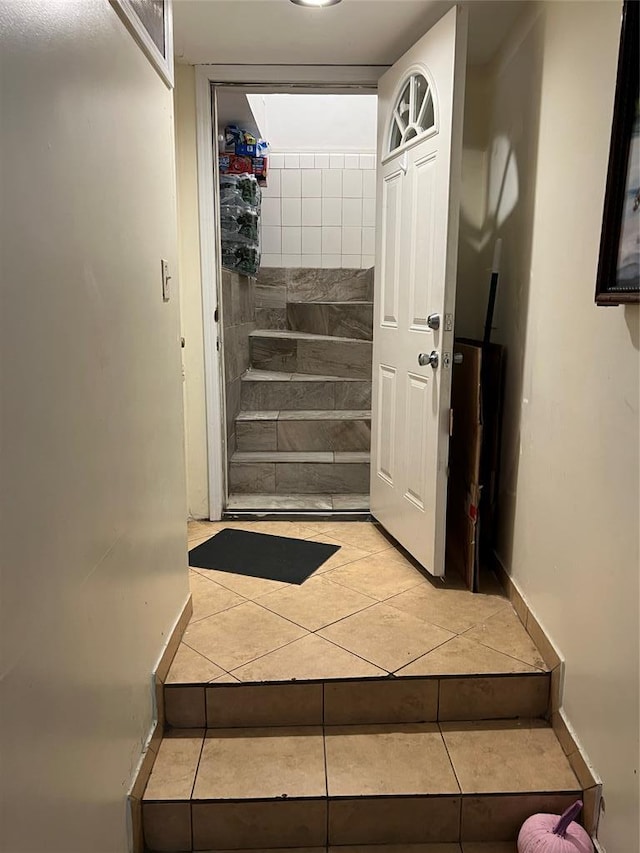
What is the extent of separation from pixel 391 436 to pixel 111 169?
1.68 metres

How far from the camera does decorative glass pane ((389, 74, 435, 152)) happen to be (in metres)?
2.28

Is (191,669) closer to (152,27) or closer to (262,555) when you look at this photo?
(262,555)

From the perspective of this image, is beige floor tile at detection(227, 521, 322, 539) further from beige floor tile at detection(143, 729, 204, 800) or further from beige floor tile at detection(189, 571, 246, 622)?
beige floor tile at detection(143, 729, 204, 800)

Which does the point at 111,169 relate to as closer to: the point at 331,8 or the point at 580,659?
the point at 331,8

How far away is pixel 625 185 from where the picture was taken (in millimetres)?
1271

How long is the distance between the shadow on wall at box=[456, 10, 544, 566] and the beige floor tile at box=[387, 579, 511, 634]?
0.61 feet

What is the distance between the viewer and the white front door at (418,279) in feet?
6.93

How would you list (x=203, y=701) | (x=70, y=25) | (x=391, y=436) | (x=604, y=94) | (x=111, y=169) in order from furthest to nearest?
1. (x=391, y=436)
2. (x=203, y=701)
3. (x=604, y=94)
4. (x=111, y=169)
5. (x=70, y=25)

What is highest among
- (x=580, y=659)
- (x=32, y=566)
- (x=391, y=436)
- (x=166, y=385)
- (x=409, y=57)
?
(x=409, y=57)

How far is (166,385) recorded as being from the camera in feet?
5.91

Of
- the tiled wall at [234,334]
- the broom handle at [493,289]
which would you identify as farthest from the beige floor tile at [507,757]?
the tiled wall at [234,334]

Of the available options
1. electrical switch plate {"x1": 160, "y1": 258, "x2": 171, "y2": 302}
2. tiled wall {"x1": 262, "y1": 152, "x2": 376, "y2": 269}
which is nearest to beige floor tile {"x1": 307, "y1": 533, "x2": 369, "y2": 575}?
electrical switch plate {"x1": 160, "y1": 258, "x2": 171, "y2": 302}

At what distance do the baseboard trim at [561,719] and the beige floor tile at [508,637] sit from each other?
0.02 metres

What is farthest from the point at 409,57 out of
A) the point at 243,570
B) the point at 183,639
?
the point at 183,639
